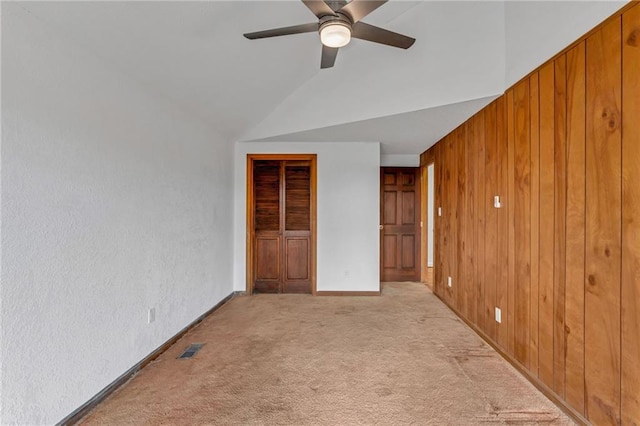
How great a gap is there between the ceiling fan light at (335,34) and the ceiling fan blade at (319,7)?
66mm

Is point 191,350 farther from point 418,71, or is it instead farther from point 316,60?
point 418,71

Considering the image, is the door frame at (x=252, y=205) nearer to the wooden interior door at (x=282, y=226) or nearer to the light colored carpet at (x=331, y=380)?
the wooden interior door at (x=282, y=226)

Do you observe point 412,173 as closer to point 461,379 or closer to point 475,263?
point 475,263

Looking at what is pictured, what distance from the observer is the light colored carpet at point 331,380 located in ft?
6.08

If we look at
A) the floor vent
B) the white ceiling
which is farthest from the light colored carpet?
the white ceiling

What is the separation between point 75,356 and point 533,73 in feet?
11.6

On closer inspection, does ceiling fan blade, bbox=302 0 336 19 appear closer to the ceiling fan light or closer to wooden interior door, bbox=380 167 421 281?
the ceiling fan light

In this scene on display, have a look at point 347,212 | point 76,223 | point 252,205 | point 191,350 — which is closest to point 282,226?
point 252,205

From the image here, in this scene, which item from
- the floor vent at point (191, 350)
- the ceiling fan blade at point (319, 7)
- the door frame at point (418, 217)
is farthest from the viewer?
the door frame at point (418, 217)

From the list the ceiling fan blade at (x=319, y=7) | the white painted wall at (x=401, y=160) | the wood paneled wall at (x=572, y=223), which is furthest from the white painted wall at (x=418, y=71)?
the white painted wall at (x=401, y=160)

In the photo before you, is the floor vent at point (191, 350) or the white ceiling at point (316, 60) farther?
the floor vent at point (191, 350)

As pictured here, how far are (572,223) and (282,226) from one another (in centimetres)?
358

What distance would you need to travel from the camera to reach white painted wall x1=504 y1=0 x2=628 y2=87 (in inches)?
66.9

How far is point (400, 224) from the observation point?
5367mm
